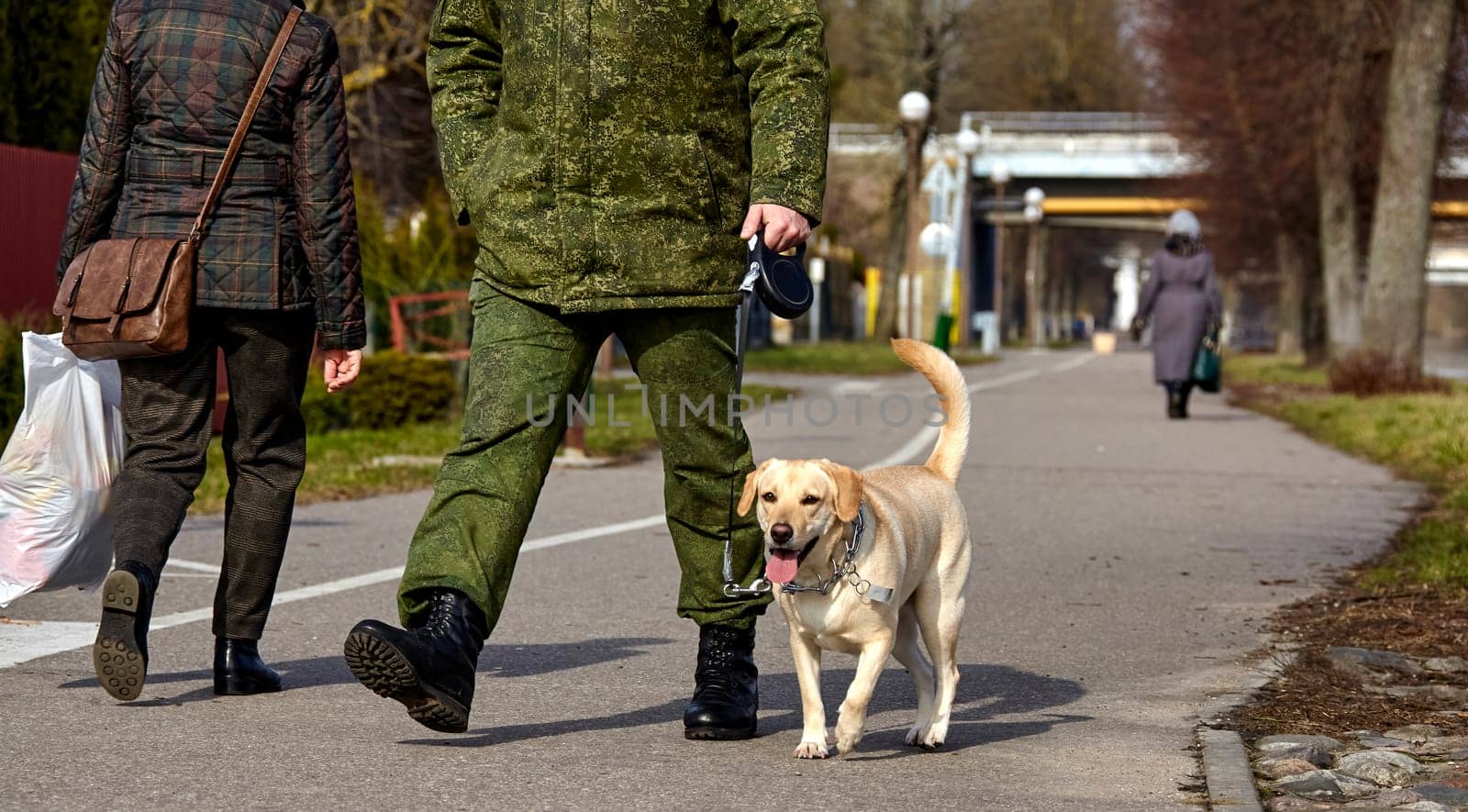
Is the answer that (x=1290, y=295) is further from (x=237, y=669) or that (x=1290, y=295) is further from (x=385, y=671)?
(x=385, y=671)

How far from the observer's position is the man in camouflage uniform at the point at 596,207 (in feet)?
15.1

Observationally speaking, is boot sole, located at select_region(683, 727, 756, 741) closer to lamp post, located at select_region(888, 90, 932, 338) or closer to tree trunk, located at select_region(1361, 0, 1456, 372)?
tree trunk, located at select_region(1361, 0, 1456, 372)

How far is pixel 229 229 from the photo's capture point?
5.22m

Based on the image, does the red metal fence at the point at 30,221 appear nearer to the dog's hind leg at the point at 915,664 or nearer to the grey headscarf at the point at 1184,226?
the dog's hind leg at the point at 915,664

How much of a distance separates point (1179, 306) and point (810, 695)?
16655 mm

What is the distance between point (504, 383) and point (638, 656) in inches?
68.5

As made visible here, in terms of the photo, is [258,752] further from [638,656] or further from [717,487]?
[638,656]

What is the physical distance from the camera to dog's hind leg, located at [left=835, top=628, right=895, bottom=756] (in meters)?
4.52

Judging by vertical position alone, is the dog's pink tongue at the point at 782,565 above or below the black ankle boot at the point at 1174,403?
above

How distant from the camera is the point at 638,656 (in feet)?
20.3

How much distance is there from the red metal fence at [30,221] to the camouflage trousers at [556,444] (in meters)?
9.07

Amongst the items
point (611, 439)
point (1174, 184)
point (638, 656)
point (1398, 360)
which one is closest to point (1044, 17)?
point (1174, 184)

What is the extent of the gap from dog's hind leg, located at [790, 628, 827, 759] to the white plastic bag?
6.93ft

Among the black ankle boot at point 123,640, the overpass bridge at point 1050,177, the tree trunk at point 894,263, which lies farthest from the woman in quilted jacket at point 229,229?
the tree trunk at point 894,263
